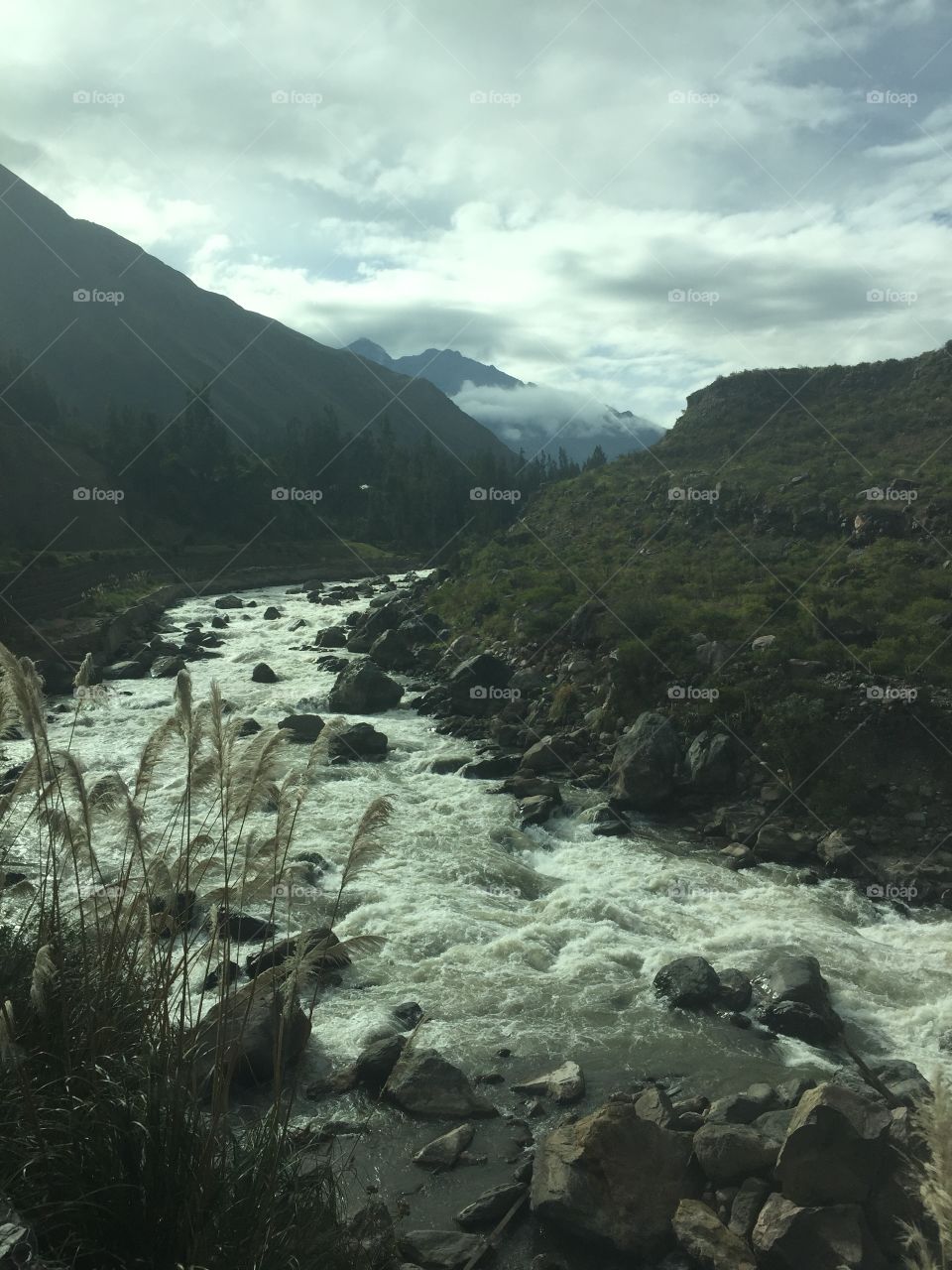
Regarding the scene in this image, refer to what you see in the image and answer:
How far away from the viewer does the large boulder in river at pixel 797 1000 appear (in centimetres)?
1009

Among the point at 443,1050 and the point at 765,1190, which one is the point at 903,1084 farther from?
the point at 443,1050

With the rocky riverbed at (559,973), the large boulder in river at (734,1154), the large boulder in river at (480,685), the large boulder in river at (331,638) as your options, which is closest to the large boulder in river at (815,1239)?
the rocky riverbed at (559,973)

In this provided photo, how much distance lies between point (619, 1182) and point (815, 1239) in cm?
147

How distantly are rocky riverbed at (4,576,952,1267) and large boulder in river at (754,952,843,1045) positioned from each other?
3 centimetres

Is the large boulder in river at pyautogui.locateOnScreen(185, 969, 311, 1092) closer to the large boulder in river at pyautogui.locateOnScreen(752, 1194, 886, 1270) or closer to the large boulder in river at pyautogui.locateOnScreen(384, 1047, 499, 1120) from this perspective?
the large boulder in river at pyautogui.locateOnScreen(384, 1047, 499, 1120)

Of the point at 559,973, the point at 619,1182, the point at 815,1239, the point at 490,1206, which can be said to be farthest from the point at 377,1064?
the point at 815,1239

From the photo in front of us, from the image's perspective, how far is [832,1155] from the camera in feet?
21.8

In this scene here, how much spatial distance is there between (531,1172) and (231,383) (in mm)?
207247

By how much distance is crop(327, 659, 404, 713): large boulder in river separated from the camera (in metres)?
26.0

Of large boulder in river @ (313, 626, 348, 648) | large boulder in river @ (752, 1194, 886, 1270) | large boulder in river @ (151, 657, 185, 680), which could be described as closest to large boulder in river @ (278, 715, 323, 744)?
large boulder in river @ (151, 657, 185, 680)

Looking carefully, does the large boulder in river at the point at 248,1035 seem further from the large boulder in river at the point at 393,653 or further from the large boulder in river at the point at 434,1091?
the large boulder in river at the point at 393,653

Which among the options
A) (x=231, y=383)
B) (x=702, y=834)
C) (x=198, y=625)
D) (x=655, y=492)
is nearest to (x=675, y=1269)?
(x=702, y=834)

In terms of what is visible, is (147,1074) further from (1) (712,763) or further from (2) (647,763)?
(1) (712,763)

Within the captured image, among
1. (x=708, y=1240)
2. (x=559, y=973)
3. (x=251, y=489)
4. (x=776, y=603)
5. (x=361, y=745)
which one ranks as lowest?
(x=559, y=973)
